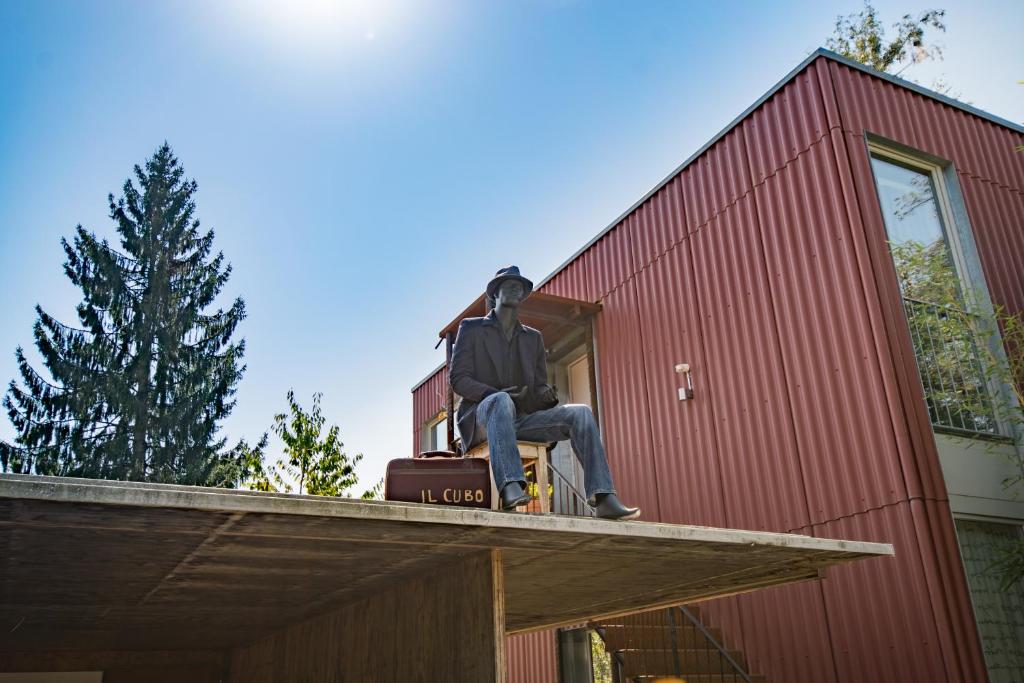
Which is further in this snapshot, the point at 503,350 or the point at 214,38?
the point at 214,38

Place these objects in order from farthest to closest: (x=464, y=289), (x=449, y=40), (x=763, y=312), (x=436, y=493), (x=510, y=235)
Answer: (x=464, y=289) < (x=510, y=235) < (x=449, y=40) < (x=763, y=312) < (x=436, y=493)

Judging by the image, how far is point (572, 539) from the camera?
3.71m

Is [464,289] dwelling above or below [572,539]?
above

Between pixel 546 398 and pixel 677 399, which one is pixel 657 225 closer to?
pixel 677 399

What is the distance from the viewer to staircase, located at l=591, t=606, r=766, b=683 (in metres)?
6.94

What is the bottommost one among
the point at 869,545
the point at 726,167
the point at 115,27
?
the point at 869,545

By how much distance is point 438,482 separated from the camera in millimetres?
3674

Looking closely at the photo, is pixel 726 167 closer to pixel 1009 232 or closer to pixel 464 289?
pixel 1009 232

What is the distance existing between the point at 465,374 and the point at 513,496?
921 mm

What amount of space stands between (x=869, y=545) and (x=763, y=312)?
4.10 m

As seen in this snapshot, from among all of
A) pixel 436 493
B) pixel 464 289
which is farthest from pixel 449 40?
pixel 436 493

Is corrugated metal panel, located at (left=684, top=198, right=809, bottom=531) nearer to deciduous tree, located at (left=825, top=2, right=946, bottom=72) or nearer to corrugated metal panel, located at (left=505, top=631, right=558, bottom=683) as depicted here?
corrugated metal panel, located at (left=505, top=631, right=558, bottom=683)

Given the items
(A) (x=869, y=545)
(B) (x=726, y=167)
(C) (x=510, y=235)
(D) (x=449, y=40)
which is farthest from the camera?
(C) (x=510, y=235)

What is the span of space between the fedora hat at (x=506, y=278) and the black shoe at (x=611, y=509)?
135cm
